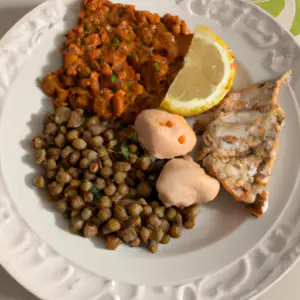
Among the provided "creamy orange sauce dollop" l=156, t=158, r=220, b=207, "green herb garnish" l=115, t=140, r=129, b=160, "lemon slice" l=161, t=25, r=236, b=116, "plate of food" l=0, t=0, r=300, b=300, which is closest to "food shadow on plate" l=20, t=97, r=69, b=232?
"plate of food" l=0, t=0, r=300, b=300

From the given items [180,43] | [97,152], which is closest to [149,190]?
[97,152]

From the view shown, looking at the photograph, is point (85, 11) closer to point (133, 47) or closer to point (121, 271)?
point (133, 47)

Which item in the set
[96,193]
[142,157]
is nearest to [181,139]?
[142,157]

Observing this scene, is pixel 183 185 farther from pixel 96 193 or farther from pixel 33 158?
pixel 33 158

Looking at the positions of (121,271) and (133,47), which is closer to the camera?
(121,271)

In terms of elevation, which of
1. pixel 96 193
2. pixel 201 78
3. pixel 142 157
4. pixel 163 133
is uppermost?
pixel 201 78

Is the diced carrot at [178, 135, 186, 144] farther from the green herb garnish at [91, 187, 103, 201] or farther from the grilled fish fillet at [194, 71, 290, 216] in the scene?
the green herb garnish at [91, 187, 103, 201]

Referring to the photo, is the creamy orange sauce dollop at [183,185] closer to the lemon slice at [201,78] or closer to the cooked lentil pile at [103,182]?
the cooked lentil pile at [103,182]
